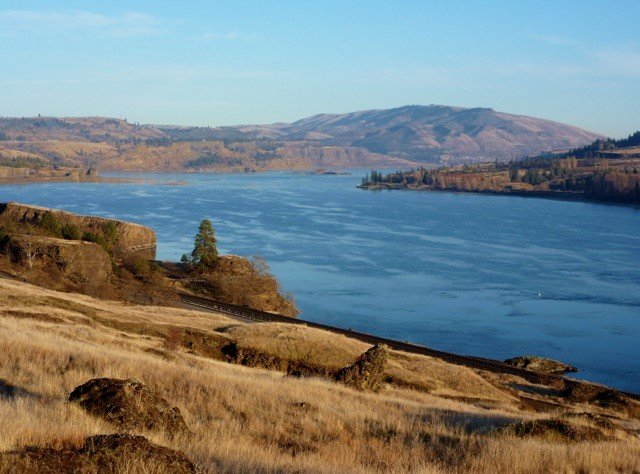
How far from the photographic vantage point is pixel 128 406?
972 centimetres

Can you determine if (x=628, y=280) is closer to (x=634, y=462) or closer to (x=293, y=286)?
(x=293, y=286)

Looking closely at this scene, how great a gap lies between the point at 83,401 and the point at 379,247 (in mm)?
80079

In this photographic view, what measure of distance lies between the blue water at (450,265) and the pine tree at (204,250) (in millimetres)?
7557

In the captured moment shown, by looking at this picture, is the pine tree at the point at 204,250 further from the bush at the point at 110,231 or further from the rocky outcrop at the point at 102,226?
the bush at the point at 110,231

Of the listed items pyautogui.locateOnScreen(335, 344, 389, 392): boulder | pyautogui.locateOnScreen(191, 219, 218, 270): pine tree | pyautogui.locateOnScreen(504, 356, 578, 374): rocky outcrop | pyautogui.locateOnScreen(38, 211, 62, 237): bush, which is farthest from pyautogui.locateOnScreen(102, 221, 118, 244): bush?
pyautogui.locateOnScreen(335, 344, 389, 392): boulder

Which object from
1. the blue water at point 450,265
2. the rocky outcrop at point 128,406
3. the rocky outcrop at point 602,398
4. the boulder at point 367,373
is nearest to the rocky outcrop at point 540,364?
the blue water at point 450,265

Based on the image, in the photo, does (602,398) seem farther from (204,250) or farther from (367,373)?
(204,250)

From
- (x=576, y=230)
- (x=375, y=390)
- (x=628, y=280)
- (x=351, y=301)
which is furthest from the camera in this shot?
(x=576, y=230)

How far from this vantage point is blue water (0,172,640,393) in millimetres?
51750

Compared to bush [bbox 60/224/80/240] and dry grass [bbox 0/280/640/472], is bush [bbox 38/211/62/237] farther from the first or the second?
dry grass [bbox 0/280/640/472]

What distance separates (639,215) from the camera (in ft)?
461

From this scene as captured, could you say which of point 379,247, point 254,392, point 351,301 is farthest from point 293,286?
point 254,392

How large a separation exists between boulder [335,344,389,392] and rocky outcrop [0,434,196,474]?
1433cm

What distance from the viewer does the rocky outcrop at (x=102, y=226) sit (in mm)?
75500
